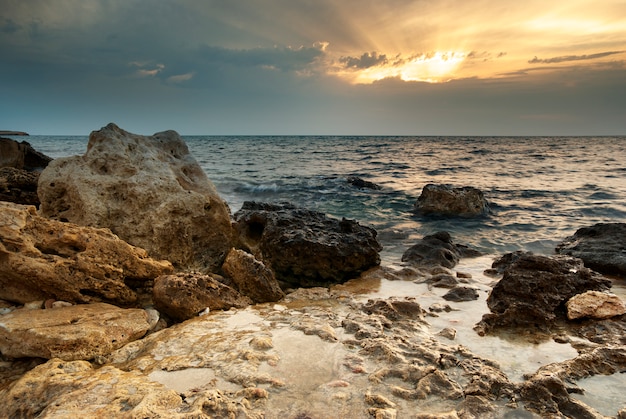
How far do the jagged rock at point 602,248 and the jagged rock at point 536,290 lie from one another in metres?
1.47

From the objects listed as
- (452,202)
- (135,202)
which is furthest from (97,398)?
(452,202)

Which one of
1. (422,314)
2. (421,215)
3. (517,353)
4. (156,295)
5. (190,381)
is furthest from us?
(421,215)

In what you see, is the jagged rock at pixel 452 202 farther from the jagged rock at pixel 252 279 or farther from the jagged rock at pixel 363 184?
the jagged rock at pixel 252 279

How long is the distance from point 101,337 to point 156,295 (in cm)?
85

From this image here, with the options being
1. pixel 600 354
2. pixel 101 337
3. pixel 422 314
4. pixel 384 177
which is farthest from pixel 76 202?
pixel 384 177

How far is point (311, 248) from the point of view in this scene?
6.00 metres

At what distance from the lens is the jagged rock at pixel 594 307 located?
4.16 m

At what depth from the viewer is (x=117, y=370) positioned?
2.88 metres

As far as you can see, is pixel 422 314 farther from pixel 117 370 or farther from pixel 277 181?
pixel 277 181

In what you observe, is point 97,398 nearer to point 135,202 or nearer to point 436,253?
point 135,202

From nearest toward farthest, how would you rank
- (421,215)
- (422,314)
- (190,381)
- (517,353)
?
(190,381) → (517,353) → (422,314) → (421,215)

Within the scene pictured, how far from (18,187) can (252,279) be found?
18.3 feet

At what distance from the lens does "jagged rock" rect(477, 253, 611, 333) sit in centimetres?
412

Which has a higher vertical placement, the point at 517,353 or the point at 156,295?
the point at 156,295
